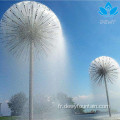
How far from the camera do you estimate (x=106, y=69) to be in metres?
38.8

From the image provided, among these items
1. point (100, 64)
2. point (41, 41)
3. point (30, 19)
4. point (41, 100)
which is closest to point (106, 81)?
point (100, 64)

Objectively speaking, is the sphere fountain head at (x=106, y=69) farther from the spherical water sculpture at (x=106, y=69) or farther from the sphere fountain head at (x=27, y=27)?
the sphere fountain head at (x=27, y=27)

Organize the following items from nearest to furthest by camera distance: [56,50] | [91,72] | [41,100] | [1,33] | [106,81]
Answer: [1,33], [56,50], [41,100], [106,81], [91,72]

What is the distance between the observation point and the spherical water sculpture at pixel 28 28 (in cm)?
2312

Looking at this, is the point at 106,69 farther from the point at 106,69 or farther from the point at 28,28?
the point at 28,28

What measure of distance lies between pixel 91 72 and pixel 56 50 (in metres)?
15.5

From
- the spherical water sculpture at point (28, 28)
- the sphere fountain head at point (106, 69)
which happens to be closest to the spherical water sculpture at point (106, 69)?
the sphere fountain head at point (106, 69)

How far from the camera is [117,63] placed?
39844 mm

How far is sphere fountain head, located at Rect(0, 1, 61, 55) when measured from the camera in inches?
912

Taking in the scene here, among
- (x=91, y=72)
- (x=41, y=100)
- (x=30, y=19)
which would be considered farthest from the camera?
(x=91, y=72)

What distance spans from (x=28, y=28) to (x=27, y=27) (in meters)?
0.20

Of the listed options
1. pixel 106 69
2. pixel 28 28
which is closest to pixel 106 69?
pixel 106 69

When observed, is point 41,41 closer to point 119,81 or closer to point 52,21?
point 52,21

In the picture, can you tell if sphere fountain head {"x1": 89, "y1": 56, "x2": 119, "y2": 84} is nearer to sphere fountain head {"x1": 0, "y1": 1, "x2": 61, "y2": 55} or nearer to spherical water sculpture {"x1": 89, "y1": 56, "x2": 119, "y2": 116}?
spherical water sculpture {"x1": 89, "y1": 56, "x2": 119, "y2": 116}
